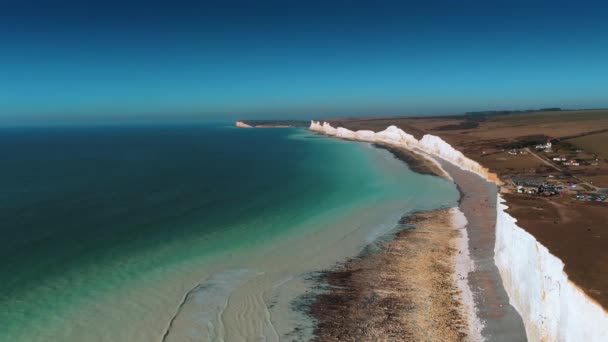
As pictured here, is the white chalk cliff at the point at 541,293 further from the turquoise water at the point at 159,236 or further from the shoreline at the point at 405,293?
the turquoise water at the point at 159,236

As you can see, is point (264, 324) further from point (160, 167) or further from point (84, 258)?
point (160, 167)

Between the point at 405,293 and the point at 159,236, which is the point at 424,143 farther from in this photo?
the point at 405,293

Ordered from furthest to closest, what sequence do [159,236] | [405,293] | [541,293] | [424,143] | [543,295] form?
[424,143] < [159,236] < [405,293] < [541,293] < [543,295]

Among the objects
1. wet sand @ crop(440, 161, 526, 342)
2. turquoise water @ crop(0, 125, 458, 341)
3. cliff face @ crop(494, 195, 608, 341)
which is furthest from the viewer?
turquoise water @ crop(0, 125, 458, 341)

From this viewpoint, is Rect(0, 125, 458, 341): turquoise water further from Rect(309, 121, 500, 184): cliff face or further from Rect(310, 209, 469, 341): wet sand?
Rect(309, 121, 500, 184): cliff face

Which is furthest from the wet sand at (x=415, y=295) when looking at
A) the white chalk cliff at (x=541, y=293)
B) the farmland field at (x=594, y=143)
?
the farmland field at (x=594, y=143)

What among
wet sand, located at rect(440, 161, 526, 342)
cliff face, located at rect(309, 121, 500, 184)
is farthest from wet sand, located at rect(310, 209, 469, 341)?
cliff face, located at rect(309, 121, 500, 184)

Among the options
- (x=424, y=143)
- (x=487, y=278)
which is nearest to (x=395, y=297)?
(x=487, y=278)
